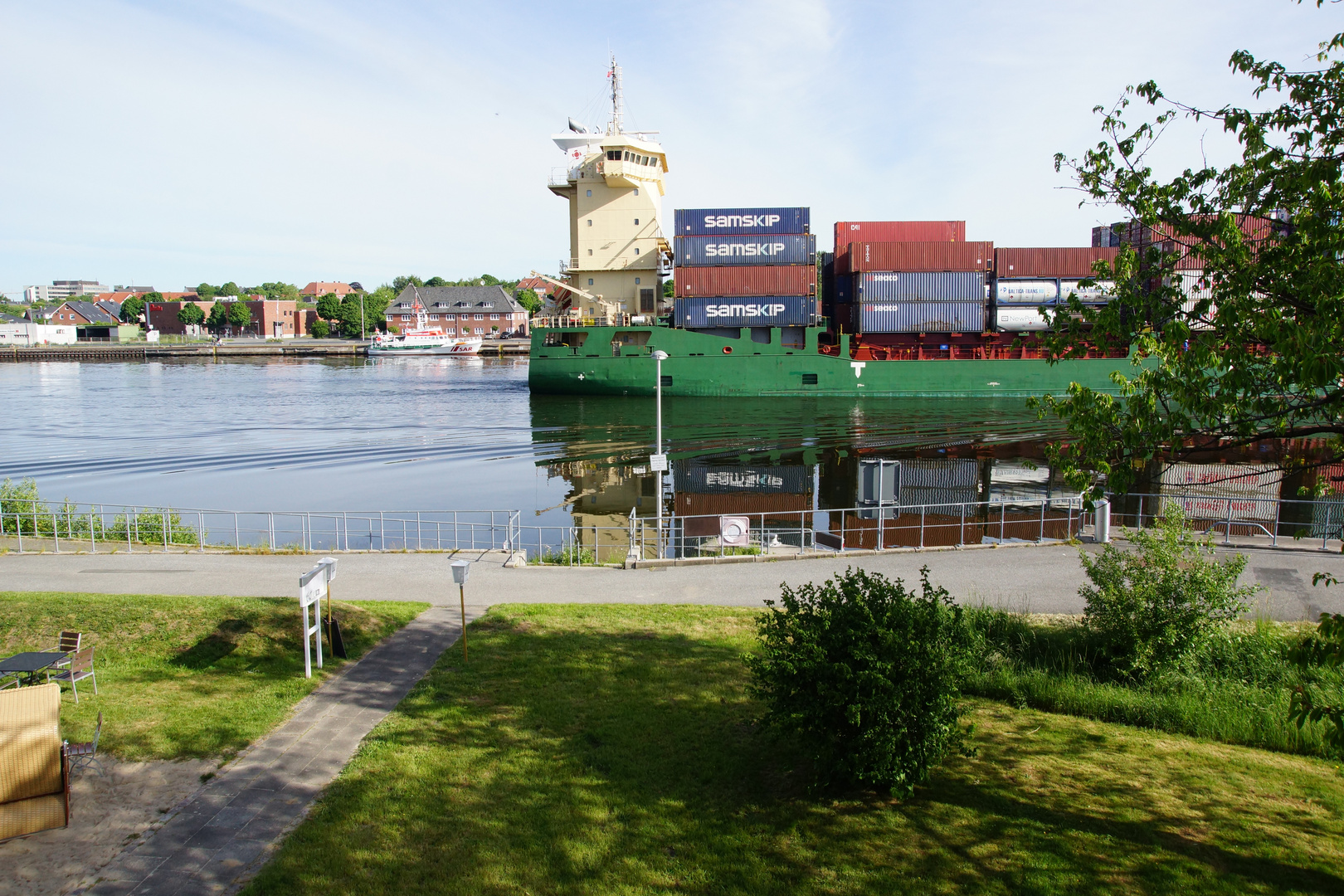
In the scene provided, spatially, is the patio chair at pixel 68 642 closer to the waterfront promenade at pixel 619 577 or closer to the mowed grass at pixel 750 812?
the waterfront promenade at pixel 619 577

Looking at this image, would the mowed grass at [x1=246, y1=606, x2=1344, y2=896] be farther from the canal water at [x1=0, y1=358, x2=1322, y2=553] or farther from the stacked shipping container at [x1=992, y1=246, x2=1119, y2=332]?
the stacked shipping container at [x1=992, y1=246, x2=1119, y2=332]

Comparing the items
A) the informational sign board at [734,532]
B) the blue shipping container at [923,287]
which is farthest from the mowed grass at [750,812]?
the blue shipping container at [923,287]

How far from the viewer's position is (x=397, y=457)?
111 ft

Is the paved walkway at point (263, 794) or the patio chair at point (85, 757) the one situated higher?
the patio chair at point (85, 757)

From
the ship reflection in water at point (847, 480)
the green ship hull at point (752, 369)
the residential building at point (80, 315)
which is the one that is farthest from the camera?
the residential building at point (80, 315)

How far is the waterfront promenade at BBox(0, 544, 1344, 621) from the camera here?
1283 cm

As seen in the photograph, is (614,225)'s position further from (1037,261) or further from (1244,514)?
(1244,514)

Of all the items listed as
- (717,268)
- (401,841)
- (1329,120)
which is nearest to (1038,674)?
(1329,120)

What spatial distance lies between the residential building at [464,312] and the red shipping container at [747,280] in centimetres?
8178

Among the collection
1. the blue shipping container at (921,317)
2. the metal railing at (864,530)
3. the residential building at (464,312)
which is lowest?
the metal railing at (864,530)

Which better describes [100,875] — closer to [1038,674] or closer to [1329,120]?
[1038,674]

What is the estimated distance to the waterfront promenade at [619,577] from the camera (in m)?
12.8

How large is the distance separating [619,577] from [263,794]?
7.90 m

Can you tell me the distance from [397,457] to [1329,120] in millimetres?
32491
